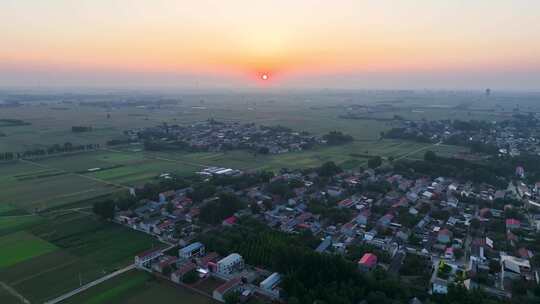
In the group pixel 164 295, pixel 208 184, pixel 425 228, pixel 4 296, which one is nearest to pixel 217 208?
pixel 208 184

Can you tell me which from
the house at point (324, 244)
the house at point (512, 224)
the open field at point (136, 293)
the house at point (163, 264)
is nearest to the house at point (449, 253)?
the house at point (512, 224)

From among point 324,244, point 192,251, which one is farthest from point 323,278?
point 192,251

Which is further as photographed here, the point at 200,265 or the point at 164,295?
the point at 200,265

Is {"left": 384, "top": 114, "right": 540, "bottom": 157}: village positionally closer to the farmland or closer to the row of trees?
the farmland

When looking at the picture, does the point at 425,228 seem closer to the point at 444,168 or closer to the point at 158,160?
the point at 444,168

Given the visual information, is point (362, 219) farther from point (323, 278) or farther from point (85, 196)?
point (85, 196)

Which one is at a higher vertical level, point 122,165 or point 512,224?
point 122,165
